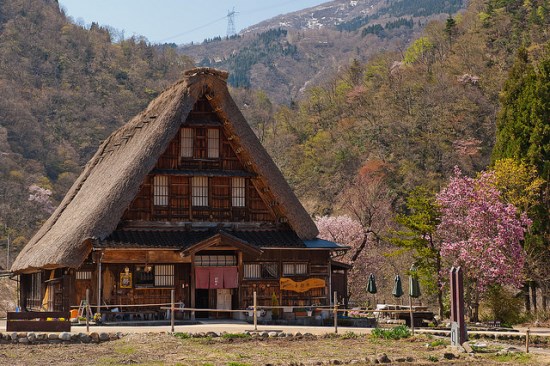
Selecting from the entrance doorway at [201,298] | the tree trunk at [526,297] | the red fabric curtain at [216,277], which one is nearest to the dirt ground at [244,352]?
the red fabric curtain at [216,277]

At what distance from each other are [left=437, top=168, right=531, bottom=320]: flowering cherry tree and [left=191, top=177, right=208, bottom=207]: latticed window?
9856mm

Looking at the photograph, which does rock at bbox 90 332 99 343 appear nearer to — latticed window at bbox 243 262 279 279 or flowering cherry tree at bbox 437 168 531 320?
latticed window at bbox 243 262 279 279

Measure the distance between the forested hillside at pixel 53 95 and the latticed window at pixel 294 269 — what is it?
140 feet

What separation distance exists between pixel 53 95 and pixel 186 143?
73416 millimetres

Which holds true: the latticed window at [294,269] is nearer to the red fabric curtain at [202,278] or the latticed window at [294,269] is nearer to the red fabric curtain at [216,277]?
the red fabric curtain at [216,277]

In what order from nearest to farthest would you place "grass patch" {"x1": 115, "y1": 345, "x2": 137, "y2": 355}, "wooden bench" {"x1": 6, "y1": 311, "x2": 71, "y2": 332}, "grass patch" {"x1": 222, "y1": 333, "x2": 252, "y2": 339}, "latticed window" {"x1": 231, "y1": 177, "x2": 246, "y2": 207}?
"grass patch" {"x1": 115, "y1": 345, "x2": 137, "y2": 355}, "grass patch" {"x1": 222, "y1": 333, "x2": 252, "y2": 339}, "wooden bench" {"x1": 6, "y1": 311, "x2": 71, "y2": 332}, "latticed window" {"x1": 231, "y1": 177, "x2": 246, "y2": 207}

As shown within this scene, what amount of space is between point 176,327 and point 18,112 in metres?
74.8

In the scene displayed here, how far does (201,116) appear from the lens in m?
39.4

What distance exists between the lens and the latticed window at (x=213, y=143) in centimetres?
3953

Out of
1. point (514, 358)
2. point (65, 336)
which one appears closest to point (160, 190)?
point (65, 336)

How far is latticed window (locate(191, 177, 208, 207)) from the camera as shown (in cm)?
3922

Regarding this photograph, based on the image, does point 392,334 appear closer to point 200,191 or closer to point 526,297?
point 200,191

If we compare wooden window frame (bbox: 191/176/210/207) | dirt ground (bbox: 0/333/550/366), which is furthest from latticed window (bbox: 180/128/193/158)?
dirt ground (bbox: 0/333/550/366)

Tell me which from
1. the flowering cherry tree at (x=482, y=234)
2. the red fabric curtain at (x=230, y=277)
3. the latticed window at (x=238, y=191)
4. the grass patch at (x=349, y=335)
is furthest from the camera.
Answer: the latticed window at (x=238, y=191)
